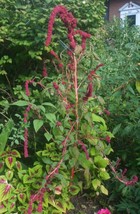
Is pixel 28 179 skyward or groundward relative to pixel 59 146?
groundward

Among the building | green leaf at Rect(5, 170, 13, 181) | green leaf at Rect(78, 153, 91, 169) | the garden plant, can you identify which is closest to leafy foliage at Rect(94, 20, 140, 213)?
the garden plant

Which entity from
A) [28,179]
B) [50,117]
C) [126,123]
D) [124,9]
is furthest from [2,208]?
[124,9]

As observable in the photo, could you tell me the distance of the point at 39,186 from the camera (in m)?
2.09

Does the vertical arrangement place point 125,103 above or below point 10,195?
above

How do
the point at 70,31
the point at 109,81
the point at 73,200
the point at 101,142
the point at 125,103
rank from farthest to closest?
the point at 109,81 → the point at 125,103 → the point at 73,200 → the point at 101,142 → the point at 70,31

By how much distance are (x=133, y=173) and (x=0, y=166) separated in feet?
3.38

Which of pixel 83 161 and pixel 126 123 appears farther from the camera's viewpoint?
pixel 126 123

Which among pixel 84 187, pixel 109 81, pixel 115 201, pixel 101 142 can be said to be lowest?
pixel 115 201

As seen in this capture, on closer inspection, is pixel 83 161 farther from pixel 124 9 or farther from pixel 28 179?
pixel 124 9

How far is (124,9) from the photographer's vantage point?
1442 cm

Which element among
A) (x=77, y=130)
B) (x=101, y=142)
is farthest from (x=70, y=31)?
(x=101, y=142)

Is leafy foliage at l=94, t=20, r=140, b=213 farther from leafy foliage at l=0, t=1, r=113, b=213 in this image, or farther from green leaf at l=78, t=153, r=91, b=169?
green leaf at l=78, t=153, r=91, b=169

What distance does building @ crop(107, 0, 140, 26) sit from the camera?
1413 cm

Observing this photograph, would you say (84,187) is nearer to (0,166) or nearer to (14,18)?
(0,166)
